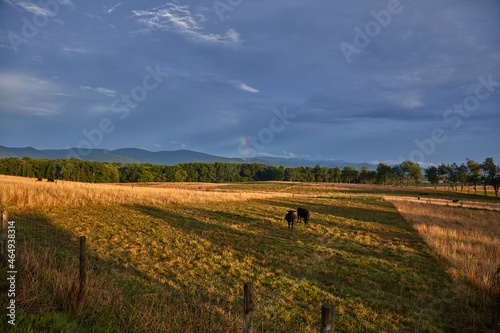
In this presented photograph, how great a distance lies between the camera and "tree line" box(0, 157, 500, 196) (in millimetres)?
93125

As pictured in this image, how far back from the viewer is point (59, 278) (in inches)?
192

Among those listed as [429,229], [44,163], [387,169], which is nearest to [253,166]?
[387,169]

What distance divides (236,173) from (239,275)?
6267 inches

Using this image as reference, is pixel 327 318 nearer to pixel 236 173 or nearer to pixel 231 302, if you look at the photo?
pixel 231 302

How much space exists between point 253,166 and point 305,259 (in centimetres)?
15902

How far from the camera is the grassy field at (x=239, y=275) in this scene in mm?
4660

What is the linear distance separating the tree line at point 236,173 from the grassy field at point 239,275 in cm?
10002

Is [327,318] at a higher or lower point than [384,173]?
lower

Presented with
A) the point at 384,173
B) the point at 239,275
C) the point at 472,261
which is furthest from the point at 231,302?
the point at 384,173

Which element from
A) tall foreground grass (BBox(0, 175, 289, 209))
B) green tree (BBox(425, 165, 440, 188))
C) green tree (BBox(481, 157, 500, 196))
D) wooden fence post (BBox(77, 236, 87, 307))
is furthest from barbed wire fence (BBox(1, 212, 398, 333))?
green tree (BBox(425, 165, 440, 188))

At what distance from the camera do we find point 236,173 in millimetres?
167375

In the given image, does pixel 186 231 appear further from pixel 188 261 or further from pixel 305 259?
pixel 305 259

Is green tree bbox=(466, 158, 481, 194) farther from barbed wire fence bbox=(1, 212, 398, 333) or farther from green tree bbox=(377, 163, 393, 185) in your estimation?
barbed wire fence bbox=(1, 212, 398, 333)

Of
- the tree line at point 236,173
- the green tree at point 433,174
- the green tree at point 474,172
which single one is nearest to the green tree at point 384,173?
the tree line at point 236,173
